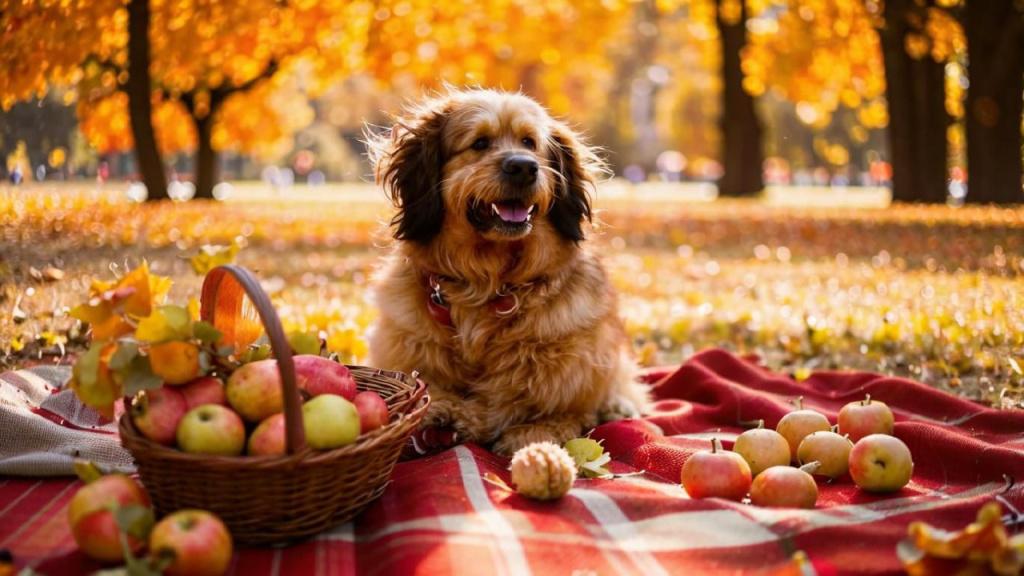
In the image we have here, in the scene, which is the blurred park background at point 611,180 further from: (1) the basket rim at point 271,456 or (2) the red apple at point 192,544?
(2) the red apple at point 192,544

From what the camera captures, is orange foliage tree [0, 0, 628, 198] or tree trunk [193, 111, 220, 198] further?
tree trunk [193, 111, 220, 198]

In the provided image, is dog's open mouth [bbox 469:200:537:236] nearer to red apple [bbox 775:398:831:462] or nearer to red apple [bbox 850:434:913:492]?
red apple [bbox 775:398:831:462]

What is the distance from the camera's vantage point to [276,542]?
8.29 ft

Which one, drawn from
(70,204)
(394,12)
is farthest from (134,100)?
(70,204)

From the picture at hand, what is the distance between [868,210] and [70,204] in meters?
15.6

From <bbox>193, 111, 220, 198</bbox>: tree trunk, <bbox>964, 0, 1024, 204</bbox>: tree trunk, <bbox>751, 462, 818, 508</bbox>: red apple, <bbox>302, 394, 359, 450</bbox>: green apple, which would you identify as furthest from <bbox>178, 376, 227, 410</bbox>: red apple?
<bbox>193, 111, 220, 198</bbox>: tree trunk

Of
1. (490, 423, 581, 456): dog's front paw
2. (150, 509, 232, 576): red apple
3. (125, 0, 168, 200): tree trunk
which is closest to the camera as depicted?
(150, 509, 232, 576): red apple

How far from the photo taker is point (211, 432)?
7.98 ft

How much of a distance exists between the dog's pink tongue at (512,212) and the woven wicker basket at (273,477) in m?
1.28

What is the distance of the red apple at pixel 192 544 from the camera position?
2.14m

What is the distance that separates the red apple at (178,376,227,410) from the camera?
8.43ft

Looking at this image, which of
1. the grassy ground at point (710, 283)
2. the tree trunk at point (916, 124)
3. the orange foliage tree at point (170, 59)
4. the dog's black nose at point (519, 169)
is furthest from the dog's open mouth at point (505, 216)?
the tree trunk at point (916, 124)

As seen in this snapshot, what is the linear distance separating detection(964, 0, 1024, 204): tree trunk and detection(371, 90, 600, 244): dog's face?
14.3 metres

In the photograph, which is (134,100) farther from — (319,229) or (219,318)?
(219,318)
